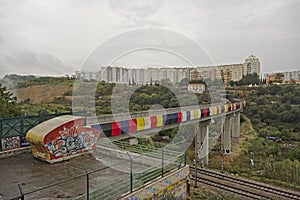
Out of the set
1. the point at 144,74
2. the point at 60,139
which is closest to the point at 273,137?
the point at 144,74

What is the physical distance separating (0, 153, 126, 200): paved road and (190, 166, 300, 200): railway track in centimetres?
913

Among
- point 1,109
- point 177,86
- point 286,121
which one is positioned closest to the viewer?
point 1,109

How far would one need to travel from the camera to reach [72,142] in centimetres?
935

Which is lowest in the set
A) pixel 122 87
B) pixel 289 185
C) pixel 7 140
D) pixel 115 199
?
pixel 289 185

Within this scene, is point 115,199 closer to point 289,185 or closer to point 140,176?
point 140,176

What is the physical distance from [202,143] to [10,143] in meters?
15.2

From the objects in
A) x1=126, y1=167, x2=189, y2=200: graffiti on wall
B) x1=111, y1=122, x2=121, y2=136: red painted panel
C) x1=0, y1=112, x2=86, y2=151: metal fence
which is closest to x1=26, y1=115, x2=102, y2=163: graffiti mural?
x1=111, y1=122, x2=121, y2=136: red painted panel

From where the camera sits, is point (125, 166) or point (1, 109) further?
point (1, 109)

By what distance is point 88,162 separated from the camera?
8938 millimetres

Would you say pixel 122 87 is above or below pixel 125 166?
above

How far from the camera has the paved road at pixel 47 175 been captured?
6332 millimetres

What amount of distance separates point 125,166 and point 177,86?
18270 millimetres

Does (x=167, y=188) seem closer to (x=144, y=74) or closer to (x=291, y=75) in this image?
(x=144, y=74)

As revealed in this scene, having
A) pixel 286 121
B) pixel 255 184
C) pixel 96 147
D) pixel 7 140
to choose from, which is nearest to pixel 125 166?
pixel 96 147
